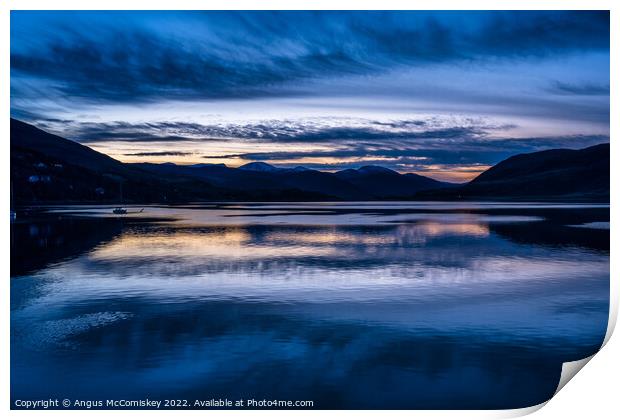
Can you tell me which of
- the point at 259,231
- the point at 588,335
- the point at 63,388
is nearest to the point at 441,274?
the point at 588,335

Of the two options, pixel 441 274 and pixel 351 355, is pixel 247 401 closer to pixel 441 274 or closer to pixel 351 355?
pixel 351 355

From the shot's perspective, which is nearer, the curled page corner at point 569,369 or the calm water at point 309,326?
the calm water at point 309,326

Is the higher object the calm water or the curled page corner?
the calm water

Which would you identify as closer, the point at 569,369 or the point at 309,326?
the point at 569,369

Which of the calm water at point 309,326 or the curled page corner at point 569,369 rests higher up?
the calm water at point 309,326

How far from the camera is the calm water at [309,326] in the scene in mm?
13930

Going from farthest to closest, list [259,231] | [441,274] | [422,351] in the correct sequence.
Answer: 1. [259,231]
2. [441,274]
3. [422,351]

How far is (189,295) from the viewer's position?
22.8 m

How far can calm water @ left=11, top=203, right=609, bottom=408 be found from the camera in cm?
1393

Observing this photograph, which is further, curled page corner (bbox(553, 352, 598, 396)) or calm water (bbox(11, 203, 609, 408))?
curled page corner (bbox(553, 352, 598, 396))

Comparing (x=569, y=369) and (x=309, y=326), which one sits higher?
(x=309, y=326)

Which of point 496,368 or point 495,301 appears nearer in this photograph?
point 496,368

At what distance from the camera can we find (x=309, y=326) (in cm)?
1808
